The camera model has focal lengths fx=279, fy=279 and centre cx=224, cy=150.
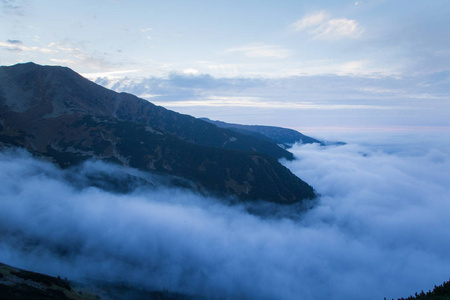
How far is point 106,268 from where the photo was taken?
111500 mm

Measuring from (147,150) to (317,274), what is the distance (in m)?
125

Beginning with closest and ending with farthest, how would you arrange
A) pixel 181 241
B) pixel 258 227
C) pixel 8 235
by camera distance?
pixel 8 235 < pixel 181 241 < pixel 258 227

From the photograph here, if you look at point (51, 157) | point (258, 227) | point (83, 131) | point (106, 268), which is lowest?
point (106, 268)

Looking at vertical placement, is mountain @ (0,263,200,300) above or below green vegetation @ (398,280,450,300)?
below

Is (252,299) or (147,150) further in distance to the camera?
(147,150)

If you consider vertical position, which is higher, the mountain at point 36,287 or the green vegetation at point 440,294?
the green vegetation at point 440,294

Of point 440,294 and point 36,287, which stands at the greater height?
point 440,294

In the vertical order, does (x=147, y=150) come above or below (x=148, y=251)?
above

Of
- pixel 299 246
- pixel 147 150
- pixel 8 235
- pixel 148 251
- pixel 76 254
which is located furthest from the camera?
pixel 147 150

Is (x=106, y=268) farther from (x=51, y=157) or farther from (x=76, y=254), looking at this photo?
(x=51, y=157)

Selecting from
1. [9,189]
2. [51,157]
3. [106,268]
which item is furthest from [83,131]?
[106,268]

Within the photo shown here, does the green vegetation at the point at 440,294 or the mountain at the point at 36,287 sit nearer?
the green vegetation at the point at 440,294

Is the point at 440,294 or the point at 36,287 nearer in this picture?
the point at 440,294

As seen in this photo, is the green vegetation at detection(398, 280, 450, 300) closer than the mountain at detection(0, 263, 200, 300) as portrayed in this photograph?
Yes
